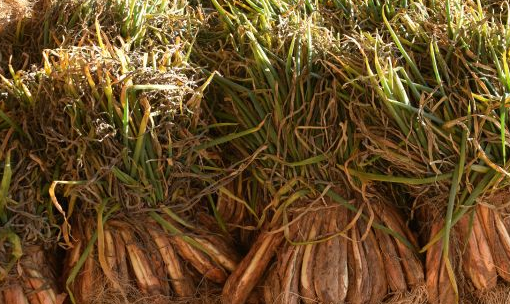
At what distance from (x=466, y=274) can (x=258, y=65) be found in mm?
622

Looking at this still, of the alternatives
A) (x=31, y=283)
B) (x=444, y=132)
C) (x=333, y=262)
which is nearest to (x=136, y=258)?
(x=31, y=283)

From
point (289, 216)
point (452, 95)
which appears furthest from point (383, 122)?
point (289, 216)

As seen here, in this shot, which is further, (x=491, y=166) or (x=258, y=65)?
(x=258, y=65)

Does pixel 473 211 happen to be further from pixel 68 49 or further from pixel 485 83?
pixel 68 49

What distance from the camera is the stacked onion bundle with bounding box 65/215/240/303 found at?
147 cm

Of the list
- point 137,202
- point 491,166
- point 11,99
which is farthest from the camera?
point 11,99

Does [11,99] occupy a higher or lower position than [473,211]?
higher

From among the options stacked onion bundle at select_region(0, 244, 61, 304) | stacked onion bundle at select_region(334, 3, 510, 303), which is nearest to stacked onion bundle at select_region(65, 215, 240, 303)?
stacked onion bundle at select_region(0, 244, 61, 304)

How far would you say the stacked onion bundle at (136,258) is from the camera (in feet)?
4.83

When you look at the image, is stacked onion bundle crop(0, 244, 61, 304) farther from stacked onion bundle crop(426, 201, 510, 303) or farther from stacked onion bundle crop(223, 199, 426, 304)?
stacked onion bundle crop(426, 201, 510, 303)

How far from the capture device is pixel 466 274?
147 centimetres

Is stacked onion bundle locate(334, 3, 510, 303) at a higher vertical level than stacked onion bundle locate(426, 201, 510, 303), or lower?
higher

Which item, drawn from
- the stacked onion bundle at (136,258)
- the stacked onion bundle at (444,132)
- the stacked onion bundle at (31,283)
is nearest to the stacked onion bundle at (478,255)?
the stacked onion bundle at (444,132)

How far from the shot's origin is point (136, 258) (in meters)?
1.48
